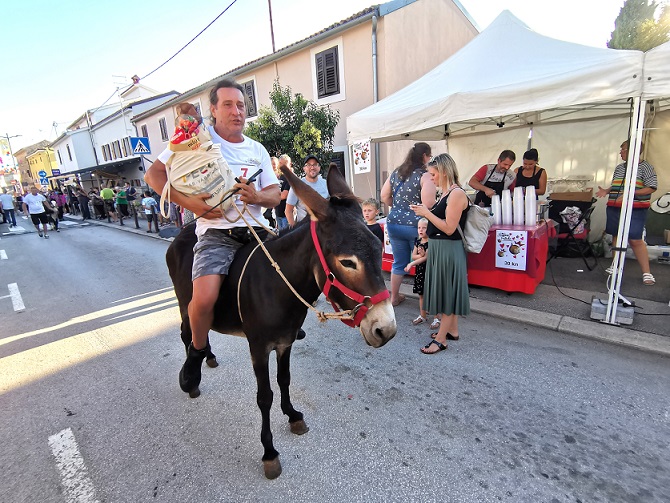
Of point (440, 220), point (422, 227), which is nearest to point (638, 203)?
point (422, 227)

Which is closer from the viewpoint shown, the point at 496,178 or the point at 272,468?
the point at 272,468

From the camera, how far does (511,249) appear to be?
460 centimetres

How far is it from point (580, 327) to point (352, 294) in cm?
362

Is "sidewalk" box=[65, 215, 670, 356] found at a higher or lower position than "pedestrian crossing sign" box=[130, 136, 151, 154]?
lower

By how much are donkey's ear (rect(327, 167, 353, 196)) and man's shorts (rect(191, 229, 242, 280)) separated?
0.94 metres

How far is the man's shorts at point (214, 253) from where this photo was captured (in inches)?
87.3

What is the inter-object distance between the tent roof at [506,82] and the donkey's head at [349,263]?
11.6ft

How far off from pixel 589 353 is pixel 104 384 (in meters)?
4.97

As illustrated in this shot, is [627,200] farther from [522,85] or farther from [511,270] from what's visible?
[522,85]

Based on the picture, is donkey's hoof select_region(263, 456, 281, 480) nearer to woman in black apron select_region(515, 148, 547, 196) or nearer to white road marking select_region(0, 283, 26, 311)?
woman in black apron select_region(515, 148, 547, 196)

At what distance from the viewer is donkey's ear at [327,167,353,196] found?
1.82 metres

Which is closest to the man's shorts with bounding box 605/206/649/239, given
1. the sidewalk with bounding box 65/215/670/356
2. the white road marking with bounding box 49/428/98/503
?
the sidewalk with bounding box 65/215/670/356

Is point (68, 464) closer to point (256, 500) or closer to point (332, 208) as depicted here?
point (256, 500)

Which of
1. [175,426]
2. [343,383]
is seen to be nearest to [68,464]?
[175,426]
